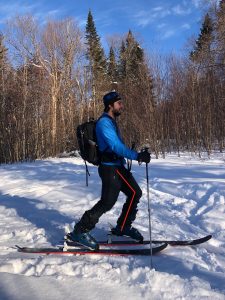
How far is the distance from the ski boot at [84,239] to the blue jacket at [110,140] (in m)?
A: 0.96

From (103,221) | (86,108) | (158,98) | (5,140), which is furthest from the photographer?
(86,108)

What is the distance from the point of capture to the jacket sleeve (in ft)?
15.4

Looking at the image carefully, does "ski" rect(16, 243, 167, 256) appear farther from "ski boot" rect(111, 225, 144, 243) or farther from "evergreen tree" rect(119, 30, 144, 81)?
"evergreen tree" rect(119, 30, 144, 81)

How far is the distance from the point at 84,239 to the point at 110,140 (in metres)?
1.31

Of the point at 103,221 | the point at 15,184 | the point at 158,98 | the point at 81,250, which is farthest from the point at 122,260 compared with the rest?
the point at 158,98

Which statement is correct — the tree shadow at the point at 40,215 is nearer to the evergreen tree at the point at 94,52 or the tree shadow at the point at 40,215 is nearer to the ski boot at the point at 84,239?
the ski boot at the point at 84,239

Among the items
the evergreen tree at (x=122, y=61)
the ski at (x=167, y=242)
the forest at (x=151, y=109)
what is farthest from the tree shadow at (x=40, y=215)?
the evergreen tree at (x=122, y=61)

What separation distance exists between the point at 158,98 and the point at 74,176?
11.0 metres

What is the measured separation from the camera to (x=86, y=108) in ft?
120

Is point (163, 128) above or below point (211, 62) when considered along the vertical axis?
below

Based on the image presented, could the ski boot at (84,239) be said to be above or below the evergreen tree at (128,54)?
below

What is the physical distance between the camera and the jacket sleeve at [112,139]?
4703mm

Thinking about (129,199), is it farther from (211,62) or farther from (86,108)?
(86,108)

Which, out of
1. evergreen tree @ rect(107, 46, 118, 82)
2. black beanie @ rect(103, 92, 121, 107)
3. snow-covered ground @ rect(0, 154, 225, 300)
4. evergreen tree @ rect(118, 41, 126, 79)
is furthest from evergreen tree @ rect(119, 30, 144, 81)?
black beanie @ rect(103, 92, 121, 107)
